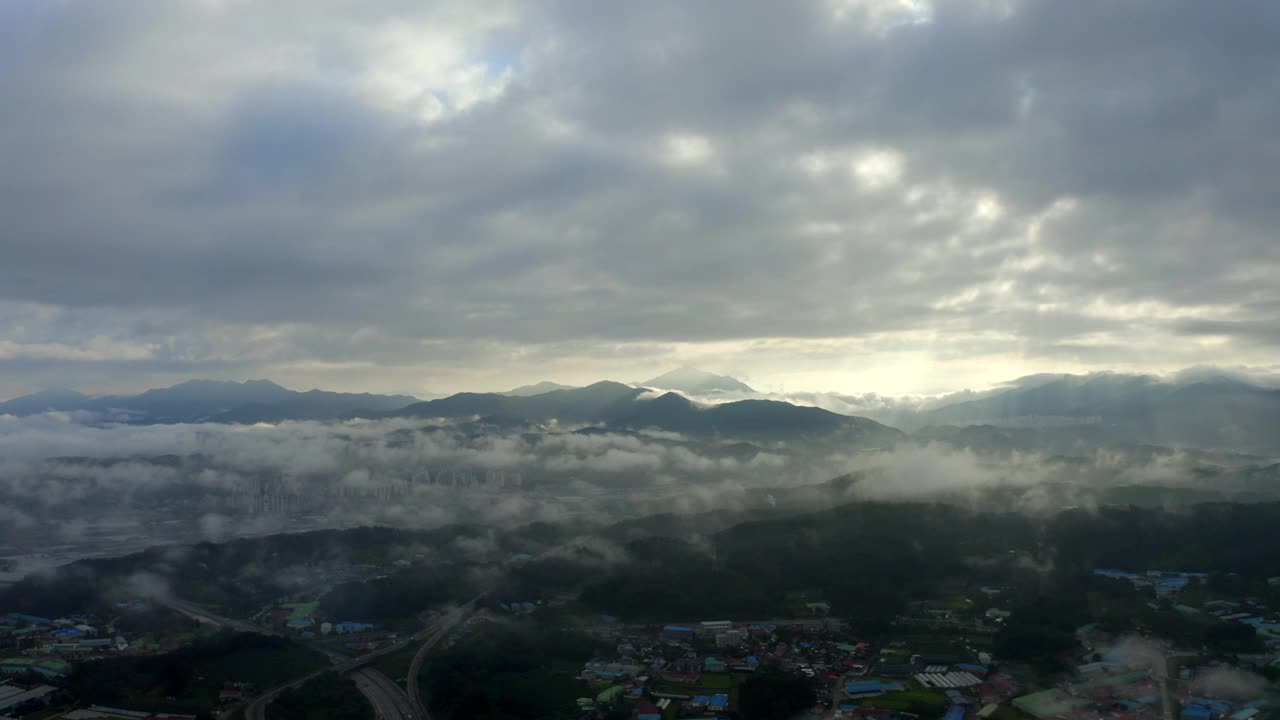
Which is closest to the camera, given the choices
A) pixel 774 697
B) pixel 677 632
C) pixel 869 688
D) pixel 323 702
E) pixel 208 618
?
pixel 774 697

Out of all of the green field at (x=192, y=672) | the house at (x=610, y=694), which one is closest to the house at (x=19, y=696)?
the green field at (x=192, y=672)

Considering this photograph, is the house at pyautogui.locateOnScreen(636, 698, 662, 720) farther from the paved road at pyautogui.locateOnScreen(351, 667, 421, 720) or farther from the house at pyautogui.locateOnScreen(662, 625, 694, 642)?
the house at pyautogui.locateOnScreen(662, 625, 694, 642)

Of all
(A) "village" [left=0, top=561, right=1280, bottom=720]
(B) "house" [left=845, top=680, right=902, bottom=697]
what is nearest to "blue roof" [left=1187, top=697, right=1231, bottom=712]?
(A) "village" [left=0, top=561, right=1280, bottom=720]

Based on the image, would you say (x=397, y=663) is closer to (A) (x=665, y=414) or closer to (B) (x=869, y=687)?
(B) (x=869, y=687)

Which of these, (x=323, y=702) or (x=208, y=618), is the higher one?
(x=323, y=702)

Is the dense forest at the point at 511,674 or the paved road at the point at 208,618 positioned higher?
the dense forest at the point at 511,674

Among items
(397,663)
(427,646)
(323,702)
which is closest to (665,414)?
(427,646)

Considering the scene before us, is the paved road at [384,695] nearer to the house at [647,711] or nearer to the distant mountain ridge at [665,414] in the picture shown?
the house at [647,711]

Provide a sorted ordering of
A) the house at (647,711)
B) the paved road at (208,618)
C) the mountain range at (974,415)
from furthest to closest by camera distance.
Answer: the mountain range at (974,415) < the paved road at (208,618) < the house at (647,711)

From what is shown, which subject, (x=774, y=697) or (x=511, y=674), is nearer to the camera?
(x=774, y=697)

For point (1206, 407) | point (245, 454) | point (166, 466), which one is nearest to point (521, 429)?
point (245, 454)
